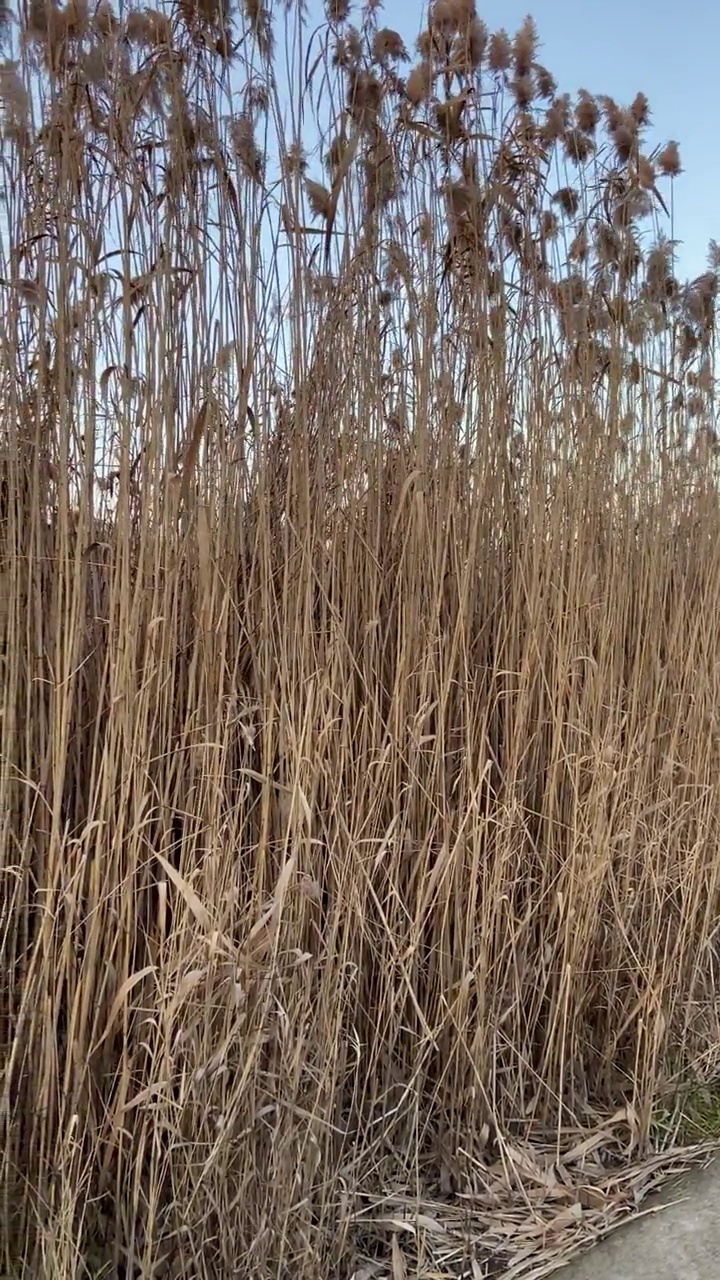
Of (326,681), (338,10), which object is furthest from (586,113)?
(326,681)

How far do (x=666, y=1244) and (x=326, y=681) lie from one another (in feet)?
2.57

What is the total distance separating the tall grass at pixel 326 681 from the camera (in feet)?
2.95

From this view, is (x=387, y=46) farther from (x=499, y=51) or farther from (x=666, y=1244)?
(x=666, y=1244)

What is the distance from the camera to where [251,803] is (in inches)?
42.9

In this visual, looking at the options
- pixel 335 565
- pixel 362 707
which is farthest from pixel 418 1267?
pixel 335 565

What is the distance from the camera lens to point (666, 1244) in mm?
1098

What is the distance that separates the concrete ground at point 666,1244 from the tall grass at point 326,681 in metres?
0.07

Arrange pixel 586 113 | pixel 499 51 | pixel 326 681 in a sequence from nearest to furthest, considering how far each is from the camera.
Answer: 1. pixel 326 681
2. pixel 499 51
3. pixel 586 113

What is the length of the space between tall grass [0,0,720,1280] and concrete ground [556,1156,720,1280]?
0.23ft

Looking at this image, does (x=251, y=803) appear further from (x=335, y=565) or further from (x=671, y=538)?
(x=671, y=538)

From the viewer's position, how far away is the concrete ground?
105cm

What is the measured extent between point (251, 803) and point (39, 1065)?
13.7 inches

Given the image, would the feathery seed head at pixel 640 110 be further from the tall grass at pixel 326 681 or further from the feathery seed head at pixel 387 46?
the feathery seed head at pixel 387 46

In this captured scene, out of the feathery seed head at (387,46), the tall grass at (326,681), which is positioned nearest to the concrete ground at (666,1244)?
the tall grass at (326,681)
